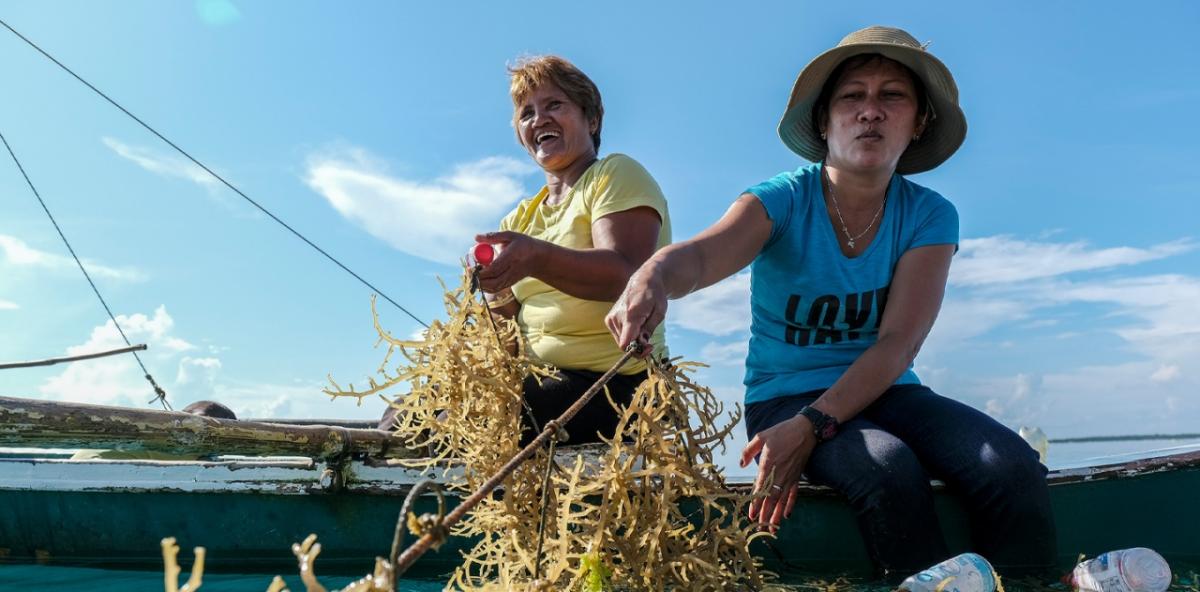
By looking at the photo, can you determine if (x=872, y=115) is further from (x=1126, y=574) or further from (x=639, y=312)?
(x=1126, y=574)

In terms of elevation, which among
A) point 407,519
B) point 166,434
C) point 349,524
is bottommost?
point 349,524

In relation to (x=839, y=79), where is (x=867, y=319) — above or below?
below

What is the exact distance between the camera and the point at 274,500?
11.2 feet

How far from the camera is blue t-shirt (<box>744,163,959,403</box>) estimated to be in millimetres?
2686

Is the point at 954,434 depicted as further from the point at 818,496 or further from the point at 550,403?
the point at 550,403

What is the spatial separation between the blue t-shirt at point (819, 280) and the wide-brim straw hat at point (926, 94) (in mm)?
313

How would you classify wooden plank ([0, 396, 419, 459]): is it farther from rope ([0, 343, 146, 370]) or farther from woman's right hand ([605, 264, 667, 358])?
rope ([0, 343, 146, 370])

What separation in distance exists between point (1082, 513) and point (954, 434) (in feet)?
3.50

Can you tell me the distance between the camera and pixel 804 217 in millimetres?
2740

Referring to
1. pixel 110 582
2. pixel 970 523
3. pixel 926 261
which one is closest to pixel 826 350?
pixel 926 261

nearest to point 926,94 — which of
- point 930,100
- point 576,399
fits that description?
point 930,100

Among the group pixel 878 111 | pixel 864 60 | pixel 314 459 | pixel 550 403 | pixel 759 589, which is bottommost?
pixel 759 589

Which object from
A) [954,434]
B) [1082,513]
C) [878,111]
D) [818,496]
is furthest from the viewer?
[1082,513]

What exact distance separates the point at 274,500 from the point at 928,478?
2493 millimetres
